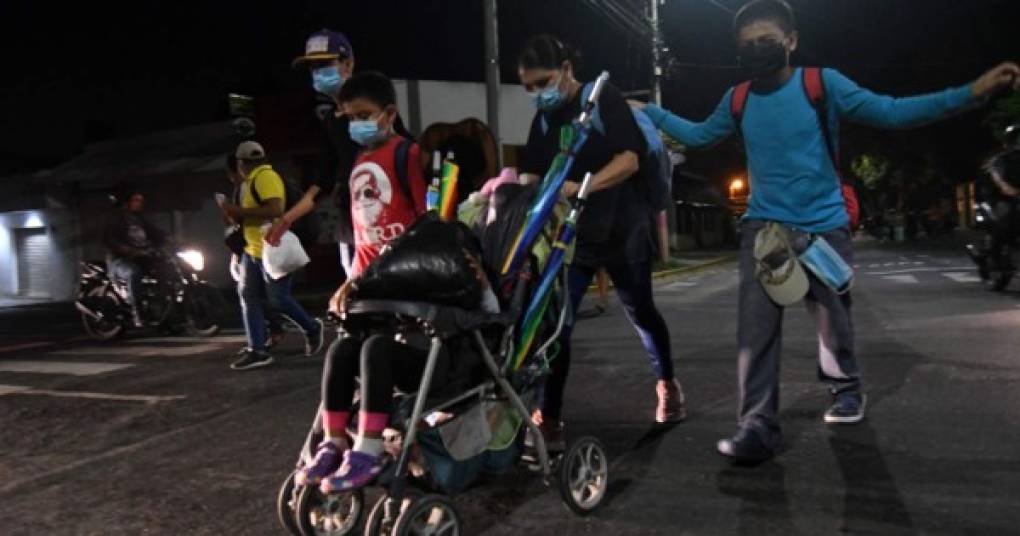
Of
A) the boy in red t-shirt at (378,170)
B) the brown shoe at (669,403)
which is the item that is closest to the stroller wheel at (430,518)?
the boy in red t-shirt at (378,170)

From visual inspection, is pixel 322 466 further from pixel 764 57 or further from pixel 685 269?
pixel 685 269

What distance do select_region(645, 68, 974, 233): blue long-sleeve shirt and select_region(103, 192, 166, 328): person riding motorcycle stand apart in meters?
7.48

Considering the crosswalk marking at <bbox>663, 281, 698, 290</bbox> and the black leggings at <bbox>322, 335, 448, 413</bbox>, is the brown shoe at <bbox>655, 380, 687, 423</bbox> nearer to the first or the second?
the black leggings at <bbox>322, 335, 448, 413</bbox>

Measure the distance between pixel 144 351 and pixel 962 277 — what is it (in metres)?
11.7

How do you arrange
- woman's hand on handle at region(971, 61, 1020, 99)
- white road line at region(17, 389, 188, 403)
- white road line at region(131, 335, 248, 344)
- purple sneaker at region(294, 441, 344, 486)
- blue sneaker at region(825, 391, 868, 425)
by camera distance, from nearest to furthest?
purple sneaker at region(294, 441, 344, 486)
woman's hand on handle at region(971, 61, 1020, 99)
blue sneaker at region(825, 391, 868, 425)
white road line at region(17, 389, 188, 403)
white road line at region(131, 335, 248, 344)

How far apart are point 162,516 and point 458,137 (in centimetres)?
202

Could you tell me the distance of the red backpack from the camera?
3.67 meters

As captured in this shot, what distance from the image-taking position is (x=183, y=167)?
19422 mm

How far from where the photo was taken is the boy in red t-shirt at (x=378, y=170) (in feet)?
11.3

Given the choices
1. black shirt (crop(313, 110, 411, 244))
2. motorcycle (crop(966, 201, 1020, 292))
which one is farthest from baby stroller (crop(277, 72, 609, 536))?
motorcycle (crop(966, 201, 1020, 292))

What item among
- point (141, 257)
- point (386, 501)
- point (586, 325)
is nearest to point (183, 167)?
point (141, 257)

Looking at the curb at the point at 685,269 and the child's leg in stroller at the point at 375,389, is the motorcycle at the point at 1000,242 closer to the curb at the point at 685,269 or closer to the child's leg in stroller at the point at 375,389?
the curb at the point at 685,269

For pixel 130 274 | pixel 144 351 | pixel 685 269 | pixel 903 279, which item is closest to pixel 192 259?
pixel 130 274

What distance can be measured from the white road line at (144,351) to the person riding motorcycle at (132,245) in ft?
2.38
